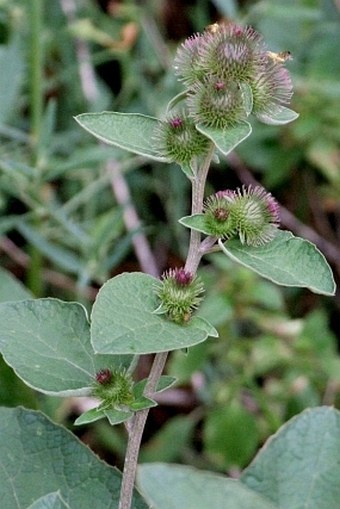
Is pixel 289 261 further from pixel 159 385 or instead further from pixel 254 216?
pixel 159 385

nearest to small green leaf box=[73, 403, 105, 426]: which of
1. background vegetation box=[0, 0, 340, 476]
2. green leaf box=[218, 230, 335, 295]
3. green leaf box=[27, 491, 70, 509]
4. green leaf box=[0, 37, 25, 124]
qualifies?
green leaf box=[27, 491, 70, 509]

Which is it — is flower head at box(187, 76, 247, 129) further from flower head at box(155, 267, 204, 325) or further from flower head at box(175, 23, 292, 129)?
flower head at box(155, 267, 204, 325)

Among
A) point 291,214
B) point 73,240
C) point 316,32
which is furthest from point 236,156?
point 73,240

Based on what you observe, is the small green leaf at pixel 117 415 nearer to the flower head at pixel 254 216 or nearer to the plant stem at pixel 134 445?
the plant stem at pixel 134 445

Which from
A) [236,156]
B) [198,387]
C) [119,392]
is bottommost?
[198,387]

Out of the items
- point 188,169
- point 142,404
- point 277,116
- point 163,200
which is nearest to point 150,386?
point 142,404

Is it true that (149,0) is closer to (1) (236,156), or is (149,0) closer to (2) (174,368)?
(1) (236,156)
